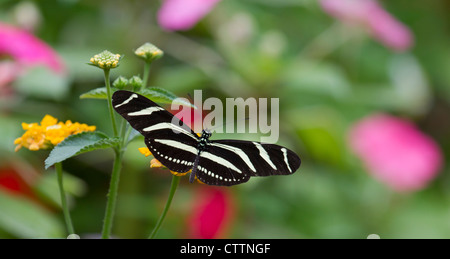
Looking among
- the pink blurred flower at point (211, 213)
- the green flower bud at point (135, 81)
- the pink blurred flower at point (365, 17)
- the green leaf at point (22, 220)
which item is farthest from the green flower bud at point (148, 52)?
the pink blurred flower at point (365, 17)

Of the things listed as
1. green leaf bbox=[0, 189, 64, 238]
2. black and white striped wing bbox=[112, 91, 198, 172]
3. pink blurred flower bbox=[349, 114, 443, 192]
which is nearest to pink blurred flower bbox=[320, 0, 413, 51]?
pink blurred flower bbox=[349, 114, 443, 192]

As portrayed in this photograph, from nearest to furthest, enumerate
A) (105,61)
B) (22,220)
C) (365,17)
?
Result: 1. (105,61)
2. (22,220)
3. (365,17)

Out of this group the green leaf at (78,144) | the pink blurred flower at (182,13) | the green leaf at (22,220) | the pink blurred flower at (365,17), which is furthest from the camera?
the pink blurred flower at (365,17)

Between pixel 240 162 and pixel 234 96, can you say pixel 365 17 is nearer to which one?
pixel 234 96

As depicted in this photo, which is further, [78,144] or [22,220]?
[22,220]

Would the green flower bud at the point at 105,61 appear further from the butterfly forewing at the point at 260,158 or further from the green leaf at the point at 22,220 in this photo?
the green leaf at the point at 22,220

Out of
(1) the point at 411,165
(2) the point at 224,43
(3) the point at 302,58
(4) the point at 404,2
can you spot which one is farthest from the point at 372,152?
(4) the point at 404,2

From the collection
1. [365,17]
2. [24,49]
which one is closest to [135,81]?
[24,49]
